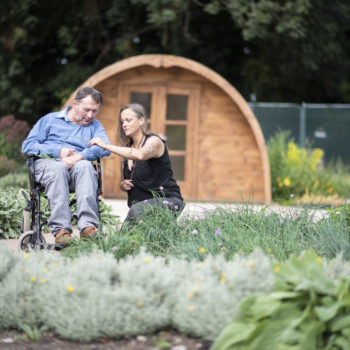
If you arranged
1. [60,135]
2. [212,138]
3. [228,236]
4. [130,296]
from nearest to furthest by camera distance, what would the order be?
1. [130,296]
2. [228,236]
3. [60,135]
4. [212,138]

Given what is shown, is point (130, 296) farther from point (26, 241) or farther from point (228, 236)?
point (26, 241)

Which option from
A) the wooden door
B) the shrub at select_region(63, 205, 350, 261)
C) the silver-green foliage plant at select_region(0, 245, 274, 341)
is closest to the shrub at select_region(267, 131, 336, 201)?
the wooden door

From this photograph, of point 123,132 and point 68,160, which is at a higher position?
point 123,132

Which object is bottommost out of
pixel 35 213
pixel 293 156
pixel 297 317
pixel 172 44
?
pixel 297 317

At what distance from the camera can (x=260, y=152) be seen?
950cm

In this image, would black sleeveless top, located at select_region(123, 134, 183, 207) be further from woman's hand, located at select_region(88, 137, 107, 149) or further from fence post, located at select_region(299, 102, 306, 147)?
fence post, located at select_region(299, 102, 306, 147)

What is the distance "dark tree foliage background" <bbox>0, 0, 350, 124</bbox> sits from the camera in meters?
15.2

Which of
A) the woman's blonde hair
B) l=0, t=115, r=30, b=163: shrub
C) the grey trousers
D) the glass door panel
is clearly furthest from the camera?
the glass door panel

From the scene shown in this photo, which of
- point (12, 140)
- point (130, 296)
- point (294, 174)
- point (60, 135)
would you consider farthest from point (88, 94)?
point (294, 174)

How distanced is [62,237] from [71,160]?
0.64 m

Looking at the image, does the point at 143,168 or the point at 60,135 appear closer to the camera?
the point at 60,135

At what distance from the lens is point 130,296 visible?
2.73 meters

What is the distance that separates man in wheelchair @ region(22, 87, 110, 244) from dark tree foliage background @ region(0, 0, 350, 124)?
959cm

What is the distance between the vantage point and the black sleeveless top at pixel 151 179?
4762 millimetres
